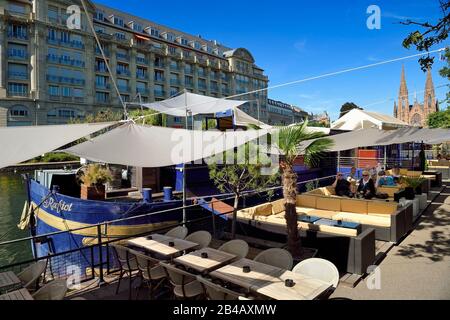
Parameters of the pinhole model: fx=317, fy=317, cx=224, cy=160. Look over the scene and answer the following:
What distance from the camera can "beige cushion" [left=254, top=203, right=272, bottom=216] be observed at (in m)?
7.71

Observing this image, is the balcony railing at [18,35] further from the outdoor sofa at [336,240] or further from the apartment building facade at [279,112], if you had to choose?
the apartment building facade at [279,112]

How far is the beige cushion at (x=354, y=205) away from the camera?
28.7 feet

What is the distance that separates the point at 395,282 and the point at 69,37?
54.3 m

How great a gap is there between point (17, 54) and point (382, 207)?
50.5 meters

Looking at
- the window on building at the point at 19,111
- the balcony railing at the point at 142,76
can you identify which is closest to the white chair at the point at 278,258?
the window on building at the point at 19,111

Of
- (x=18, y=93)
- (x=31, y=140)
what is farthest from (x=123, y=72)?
(x=31, y=140)

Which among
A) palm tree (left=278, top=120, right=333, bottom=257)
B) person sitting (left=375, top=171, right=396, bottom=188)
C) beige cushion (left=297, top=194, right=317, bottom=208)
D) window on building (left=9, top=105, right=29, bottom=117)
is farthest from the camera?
window on building (left=9, top=105, right=29, bottom=117)

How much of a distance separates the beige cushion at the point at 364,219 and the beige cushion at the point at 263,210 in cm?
171

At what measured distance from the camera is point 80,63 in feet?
161

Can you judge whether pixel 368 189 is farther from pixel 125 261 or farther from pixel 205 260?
pixel 125 261

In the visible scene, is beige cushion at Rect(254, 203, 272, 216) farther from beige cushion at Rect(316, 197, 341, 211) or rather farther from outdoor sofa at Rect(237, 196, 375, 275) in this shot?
beige cushion at Rect(316, 197, 341, 211)

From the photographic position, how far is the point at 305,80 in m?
5.82

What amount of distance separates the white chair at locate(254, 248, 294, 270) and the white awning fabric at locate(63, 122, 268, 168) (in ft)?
7.19

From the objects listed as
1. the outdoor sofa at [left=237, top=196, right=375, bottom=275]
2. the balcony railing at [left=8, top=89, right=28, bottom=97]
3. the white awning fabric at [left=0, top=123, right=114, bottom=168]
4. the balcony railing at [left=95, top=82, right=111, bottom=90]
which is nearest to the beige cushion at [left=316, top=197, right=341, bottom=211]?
the outdoor sofa at [left=237, top=196, right=375, bottom=275]
